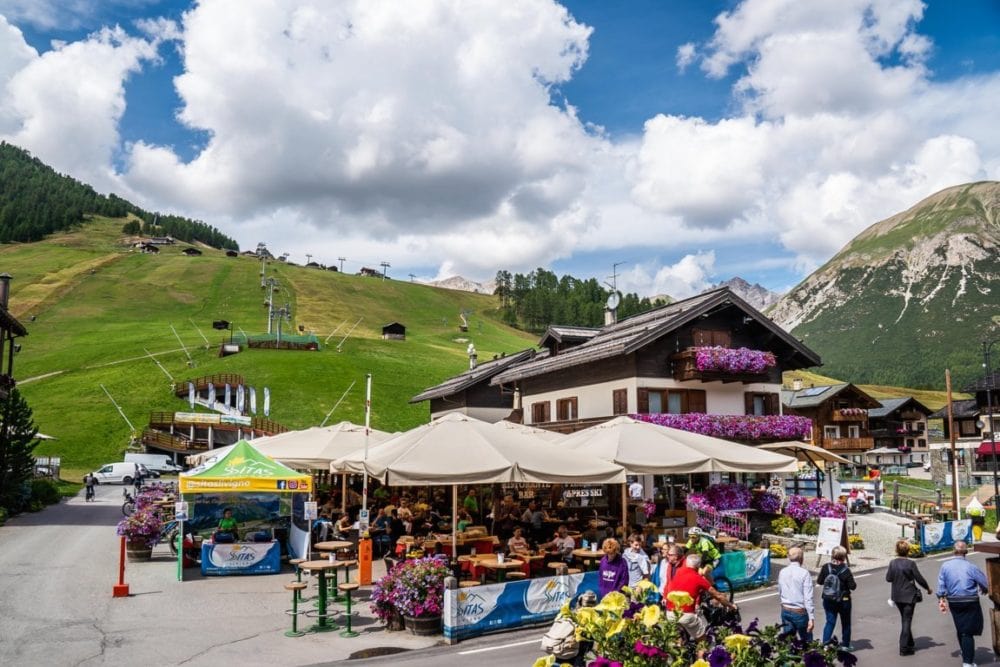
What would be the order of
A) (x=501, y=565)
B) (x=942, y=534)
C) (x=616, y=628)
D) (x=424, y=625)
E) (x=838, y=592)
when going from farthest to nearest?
1. (x=942, y=534)
2. (x=501, y=565)
3. (x=424, y=625)
4. (x=838, y=592)
5. (x=616, y=628)

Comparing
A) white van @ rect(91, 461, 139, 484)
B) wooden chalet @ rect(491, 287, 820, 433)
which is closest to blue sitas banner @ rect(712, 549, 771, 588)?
wooden chalet @ rect(491, 287, 820, 433)

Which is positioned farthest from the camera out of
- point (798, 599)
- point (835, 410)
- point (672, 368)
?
point (835, 410)

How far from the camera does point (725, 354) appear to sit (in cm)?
3166

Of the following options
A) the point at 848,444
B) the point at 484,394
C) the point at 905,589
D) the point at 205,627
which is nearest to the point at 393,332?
the point at 484,394

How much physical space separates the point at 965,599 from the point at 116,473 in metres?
56.7

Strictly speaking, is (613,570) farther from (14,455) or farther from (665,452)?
(14,455)

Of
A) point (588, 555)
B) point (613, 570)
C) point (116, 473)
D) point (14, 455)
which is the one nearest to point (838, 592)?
point (613, 570)

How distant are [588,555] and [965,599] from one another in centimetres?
768

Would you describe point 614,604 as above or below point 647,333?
below

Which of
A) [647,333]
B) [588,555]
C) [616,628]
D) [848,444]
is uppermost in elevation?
[647,333]

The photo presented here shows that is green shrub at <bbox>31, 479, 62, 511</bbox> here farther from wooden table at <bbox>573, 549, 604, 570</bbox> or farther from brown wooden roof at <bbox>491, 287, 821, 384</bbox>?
wooden table at <bbox>573, 549, 604, 570</bbox>

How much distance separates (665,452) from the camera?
739 inches

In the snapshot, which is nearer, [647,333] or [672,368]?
[647,333]

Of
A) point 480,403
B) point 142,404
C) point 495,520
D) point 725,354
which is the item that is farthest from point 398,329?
point 495,520
